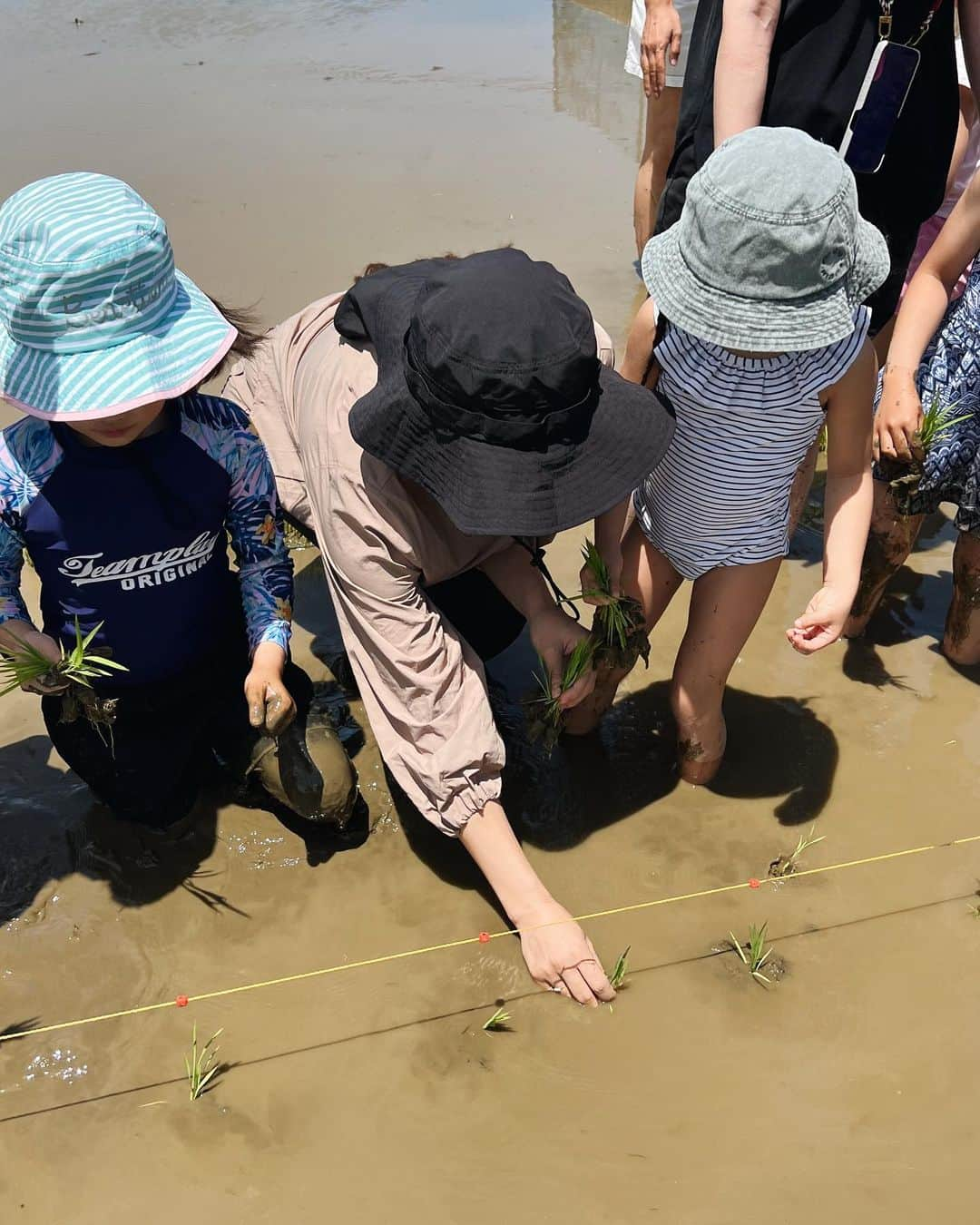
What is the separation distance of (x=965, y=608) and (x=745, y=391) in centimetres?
125

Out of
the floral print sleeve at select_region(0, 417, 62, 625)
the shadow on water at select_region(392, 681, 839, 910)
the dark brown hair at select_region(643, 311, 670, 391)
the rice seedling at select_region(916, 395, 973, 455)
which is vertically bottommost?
the shadow on water at select_region(392, 681, 839, 910)

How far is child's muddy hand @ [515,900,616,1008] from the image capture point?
2246mm

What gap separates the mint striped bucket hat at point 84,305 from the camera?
1865 millimetres

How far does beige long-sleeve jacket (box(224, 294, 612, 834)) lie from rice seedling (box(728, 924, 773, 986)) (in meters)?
0.65

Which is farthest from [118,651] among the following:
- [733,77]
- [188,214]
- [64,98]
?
[64,98]

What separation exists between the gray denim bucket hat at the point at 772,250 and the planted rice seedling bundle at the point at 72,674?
1.35 m

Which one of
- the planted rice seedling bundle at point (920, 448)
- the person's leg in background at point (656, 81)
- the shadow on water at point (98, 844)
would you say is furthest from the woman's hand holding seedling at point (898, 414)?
the shadow on water at point (98, 844)

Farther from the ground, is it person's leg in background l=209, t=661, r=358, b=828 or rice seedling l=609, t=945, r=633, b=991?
person's leg in background l=209, t=661, r=358, b=828

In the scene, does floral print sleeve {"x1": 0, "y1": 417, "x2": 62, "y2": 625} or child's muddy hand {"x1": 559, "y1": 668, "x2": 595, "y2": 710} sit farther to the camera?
child's muddy hand {"x1": 559, "y1": 668, "x2": 595, "y2": 710}

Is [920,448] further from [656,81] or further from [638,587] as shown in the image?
Answer: [656,81]

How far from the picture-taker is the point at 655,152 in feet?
13.1

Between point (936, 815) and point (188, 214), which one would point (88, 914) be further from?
point (188, 214)

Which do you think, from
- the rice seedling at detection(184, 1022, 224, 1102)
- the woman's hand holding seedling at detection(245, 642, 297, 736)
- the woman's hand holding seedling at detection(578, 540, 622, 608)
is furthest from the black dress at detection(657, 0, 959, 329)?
the rice seedling at detection(184, 1022, 224, 1102)

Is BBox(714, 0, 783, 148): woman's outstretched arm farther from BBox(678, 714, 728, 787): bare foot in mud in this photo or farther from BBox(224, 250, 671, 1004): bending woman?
BBox(678, 714, 728, 787): bare foot in mud
